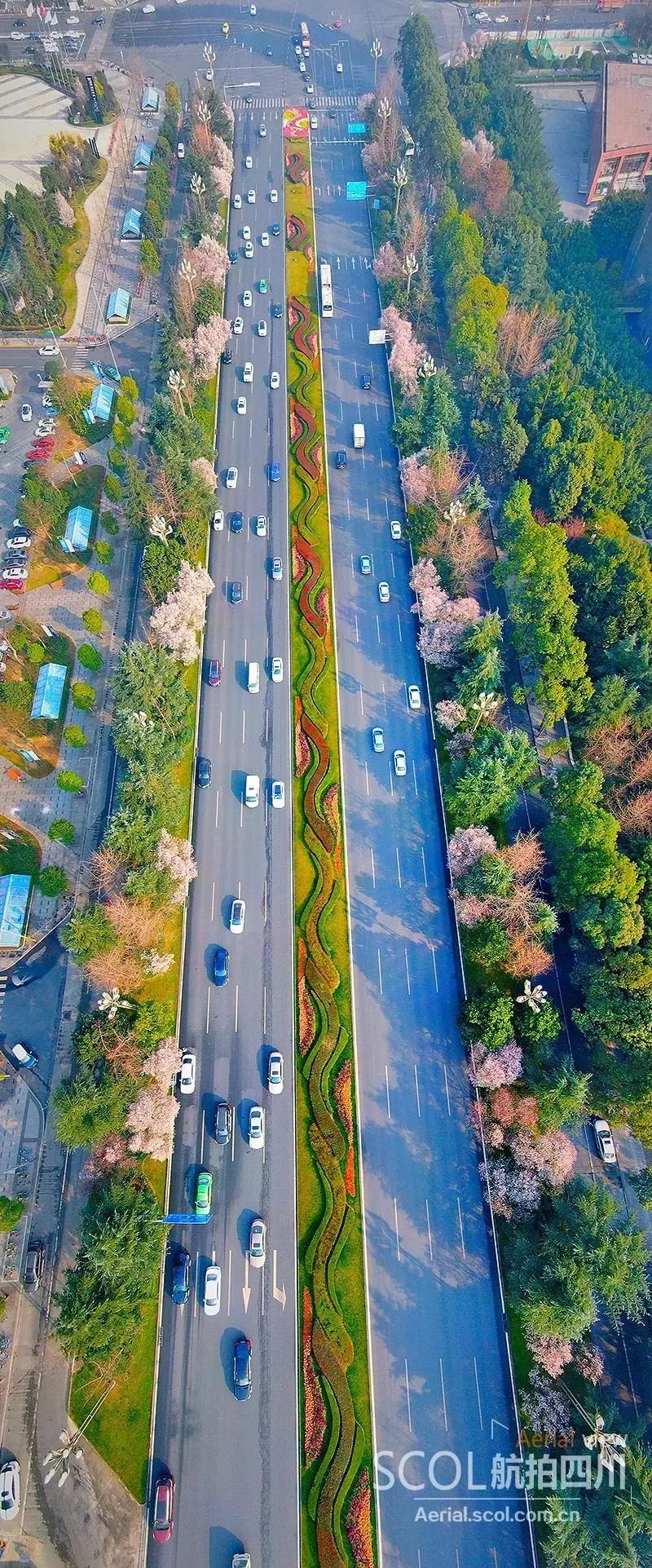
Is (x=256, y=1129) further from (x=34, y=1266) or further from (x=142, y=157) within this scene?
(x=142, y=157)

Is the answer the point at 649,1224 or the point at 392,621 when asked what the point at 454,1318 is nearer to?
the point at 649,1224

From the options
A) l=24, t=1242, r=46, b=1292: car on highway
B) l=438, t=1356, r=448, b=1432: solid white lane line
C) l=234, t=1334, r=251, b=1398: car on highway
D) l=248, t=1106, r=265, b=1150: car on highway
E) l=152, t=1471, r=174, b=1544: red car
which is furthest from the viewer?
l=248, t=1106, r=265, b=1150: car on highway

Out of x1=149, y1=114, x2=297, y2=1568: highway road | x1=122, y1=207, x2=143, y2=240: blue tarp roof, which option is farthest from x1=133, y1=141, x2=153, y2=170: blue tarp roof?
x1=149, y1=114, x2=297, y2=1568: highway road

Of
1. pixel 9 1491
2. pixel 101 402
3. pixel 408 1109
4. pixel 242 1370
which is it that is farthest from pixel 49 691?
pixel 9 1491

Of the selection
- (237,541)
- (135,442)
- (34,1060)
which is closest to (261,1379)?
(34,1060)

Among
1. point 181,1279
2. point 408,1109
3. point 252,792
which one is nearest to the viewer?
point 181,1279

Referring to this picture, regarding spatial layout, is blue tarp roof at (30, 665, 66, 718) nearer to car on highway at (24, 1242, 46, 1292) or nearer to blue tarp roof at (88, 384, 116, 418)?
blue tarp roof at (88, 384, 116, 418)
